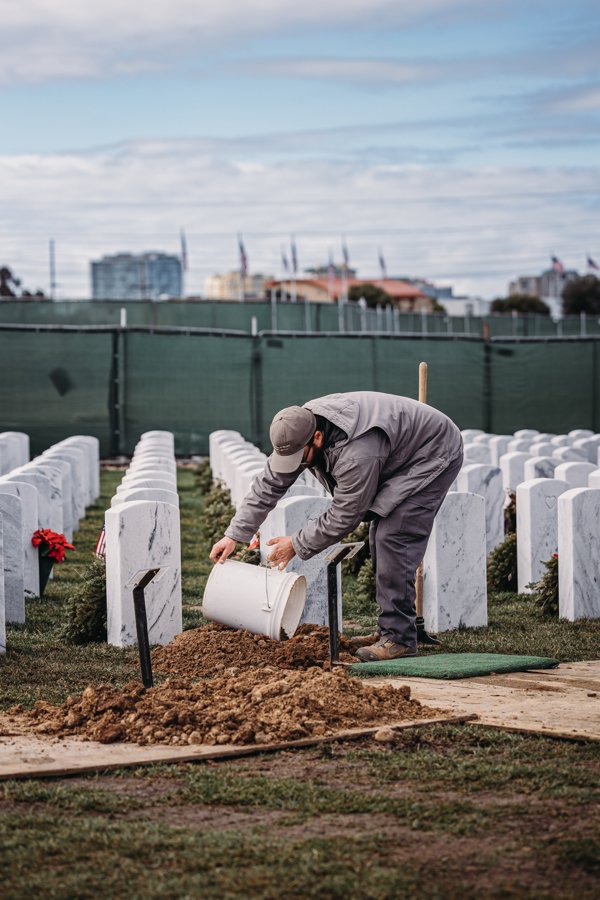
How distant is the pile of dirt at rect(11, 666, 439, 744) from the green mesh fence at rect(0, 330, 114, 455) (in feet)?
54.4

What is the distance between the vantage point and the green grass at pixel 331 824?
12.6 ft

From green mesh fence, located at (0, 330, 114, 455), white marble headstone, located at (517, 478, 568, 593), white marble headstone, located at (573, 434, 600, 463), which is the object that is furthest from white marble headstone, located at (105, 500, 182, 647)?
green mesh fence, located at (0, 330, 114, 455)

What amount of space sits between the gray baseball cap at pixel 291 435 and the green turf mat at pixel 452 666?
1.13 metres

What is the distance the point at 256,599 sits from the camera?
7.38m

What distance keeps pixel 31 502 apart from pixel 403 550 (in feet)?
11.8

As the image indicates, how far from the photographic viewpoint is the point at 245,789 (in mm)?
4754

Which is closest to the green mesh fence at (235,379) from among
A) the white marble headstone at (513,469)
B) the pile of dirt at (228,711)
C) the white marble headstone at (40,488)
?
the white marble headstone at (513,469)

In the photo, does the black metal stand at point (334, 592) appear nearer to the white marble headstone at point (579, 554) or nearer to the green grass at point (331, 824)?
the green grass at point (331, 824)

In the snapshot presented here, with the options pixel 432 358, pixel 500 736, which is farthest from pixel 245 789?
pixel 432 358

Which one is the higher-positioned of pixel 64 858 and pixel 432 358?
pixel 432 358

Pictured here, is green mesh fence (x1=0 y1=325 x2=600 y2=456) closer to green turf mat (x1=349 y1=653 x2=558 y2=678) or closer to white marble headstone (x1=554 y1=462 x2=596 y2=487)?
white marble headstone (x1=554 y1=462 x2=596 y2=487)

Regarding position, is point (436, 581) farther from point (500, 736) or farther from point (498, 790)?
point (498, 790)

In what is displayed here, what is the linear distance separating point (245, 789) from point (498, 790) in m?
0.90

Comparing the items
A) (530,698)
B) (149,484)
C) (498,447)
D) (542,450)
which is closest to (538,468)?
Answer: (542,450)
